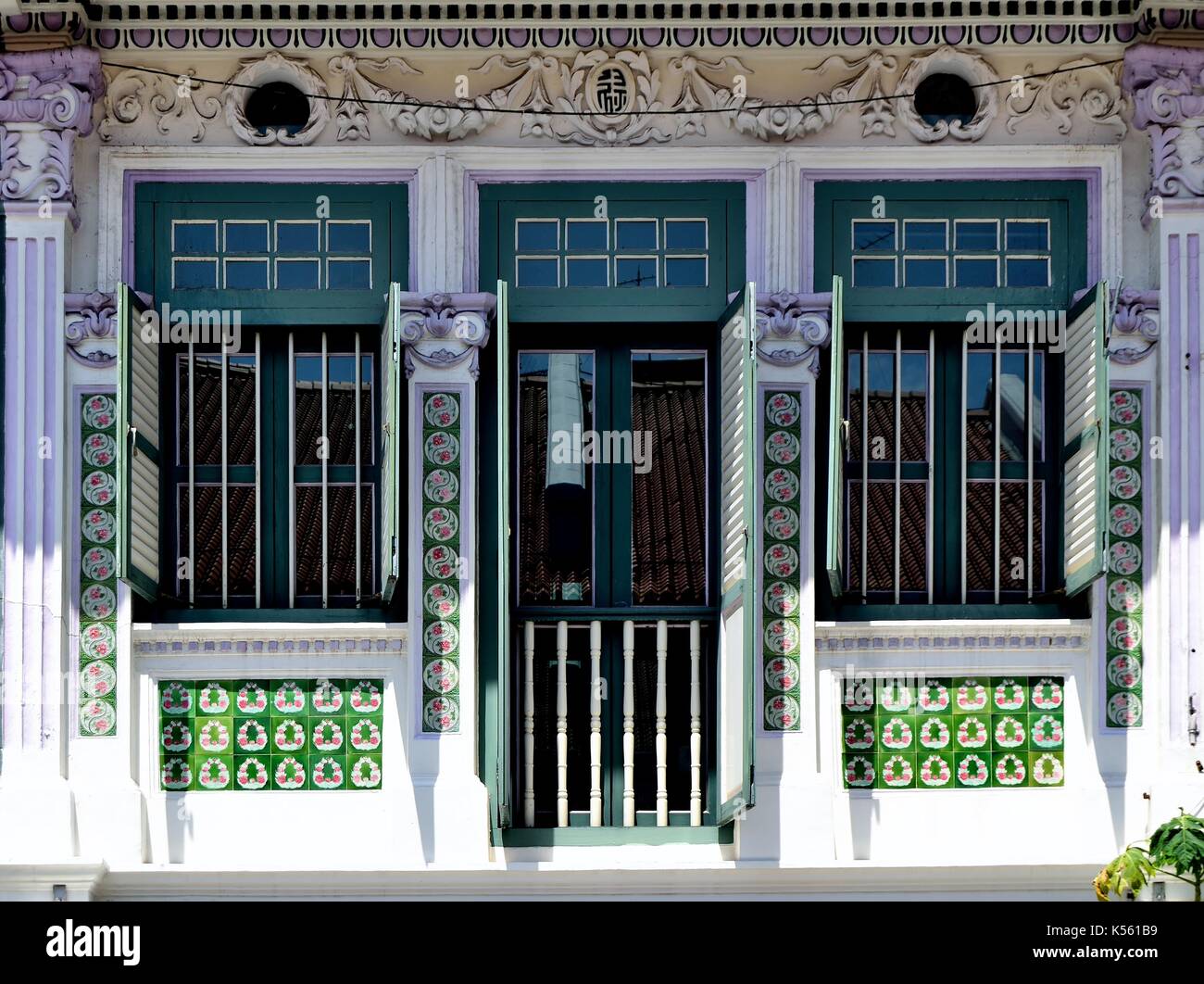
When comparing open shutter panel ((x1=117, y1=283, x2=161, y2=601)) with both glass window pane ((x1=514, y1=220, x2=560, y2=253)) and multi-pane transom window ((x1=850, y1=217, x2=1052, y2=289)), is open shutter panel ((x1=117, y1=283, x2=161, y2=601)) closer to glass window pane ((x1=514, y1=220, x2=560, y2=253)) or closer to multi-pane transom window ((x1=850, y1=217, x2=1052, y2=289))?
glass window pane ((x1=514, y1=220, x2=560, y2=253))

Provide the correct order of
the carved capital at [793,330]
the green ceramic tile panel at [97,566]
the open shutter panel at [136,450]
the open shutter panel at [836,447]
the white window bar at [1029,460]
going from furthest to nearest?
the white window bar at [1029,460], the carved capital at [793,330], the green ceramic tile panel at [97,566], the open shutter panel at [836,447], the open shutter panel at [136,450]

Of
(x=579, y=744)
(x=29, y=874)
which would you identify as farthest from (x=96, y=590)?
(x=579, y=744)

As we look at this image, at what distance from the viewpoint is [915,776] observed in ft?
48.0

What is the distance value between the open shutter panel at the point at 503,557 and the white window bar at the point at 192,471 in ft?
5.46

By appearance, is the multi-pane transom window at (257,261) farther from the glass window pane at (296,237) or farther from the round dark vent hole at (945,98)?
the round dark vent hole at (945,98)

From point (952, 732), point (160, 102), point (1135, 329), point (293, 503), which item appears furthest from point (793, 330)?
point (160, 102)

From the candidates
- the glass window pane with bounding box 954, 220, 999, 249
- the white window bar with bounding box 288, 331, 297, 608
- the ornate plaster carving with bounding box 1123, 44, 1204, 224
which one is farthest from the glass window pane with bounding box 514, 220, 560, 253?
the ornate plaster carving with bounding box 1123, 44, 1204, 224

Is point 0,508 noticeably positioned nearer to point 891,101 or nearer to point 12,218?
point 12,218

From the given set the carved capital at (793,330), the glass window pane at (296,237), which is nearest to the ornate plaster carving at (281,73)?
the glass window pane at (296,237)

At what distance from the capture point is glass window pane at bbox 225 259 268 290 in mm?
14891

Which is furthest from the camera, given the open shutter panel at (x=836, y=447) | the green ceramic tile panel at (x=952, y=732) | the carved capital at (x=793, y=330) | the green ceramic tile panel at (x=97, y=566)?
the carved capital at (x=793, y=330)

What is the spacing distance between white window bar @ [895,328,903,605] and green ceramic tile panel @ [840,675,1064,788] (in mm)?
553

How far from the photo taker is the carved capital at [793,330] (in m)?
14.7

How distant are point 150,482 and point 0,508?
2.58 feet
